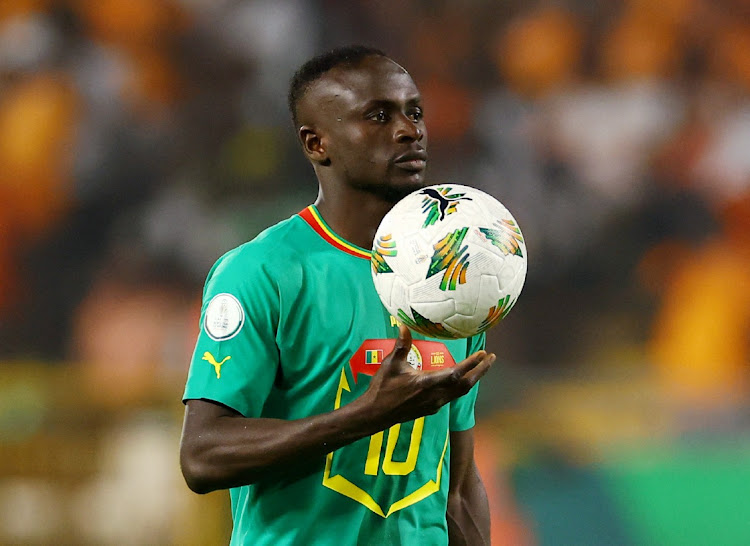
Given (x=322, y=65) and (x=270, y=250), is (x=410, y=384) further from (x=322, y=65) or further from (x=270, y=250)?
(x=322, y=65)

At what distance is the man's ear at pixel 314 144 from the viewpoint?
222cm

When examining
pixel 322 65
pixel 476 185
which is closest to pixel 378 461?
pixel 322 65

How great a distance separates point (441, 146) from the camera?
5340mm

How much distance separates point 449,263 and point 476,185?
3.54 metres

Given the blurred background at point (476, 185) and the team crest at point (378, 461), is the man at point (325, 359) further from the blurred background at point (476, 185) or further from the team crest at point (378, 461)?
the blurred background at point (476, 185)

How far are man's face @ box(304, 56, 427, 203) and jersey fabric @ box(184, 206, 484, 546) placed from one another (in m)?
0.19

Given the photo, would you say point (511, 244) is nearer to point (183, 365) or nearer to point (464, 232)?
point (464, 232)

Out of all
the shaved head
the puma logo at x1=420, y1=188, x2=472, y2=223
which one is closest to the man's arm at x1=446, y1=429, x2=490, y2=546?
the puma logo at x1=420, y1=188, x2=472, y2=223

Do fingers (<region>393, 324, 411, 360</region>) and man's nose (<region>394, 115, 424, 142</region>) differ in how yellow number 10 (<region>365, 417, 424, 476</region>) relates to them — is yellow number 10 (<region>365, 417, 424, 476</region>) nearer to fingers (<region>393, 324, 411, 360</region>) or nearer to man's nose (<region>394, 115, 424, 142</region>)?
fingers (<region>393, 324, 411, 360</region>)

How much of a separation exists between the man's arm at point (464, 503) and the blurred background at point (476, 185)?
90.0 inches

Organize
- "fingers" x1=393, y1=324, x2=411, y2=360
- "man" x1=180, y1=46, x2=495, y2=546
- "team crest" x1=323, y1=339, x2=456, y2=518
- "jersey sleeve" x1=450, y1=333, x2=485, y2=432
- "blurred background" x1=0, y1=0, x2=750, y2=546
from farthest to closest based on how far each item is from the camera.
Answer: "blurred background" x1=0, y1=0, x2=750, y2=546, "jersey sleeve" x1=450, y1=333, x2=485, y2=432, "team crest" x1=323, y1=339, x2=456, y2=518, "man" x1=180, y1=46, x2=495, y2=546, "fingers" x1=393, y1=324, x2=411, y2=360

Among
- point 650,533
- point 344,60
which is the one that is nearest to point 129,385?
point 650,533

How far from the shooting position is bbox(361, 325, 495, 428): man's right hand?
1.63 m

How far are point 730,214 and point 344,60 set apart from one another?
12.0 feet
